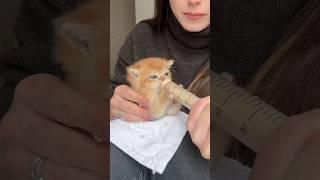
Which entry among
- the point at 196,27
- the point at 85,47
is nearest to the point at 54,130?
the point at 85,47

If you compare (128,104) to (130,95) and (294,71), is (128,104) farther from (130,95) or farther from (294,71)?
(294,71)

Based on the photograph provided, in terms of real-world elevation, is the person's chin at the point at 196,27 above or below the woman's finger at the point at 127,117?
above

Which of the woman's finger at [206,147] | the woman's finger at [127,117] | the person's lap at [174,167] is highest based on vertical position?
the woman's finger at [127,117]

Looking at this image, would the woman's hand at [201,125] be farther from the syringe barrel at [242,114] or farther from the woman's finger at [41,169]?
the woman's finger at [41,169]

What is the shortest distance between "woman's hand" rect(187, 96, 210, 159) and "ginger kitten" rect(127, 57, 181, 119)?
22 millimetres

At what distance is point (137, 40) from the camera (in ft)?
1.92

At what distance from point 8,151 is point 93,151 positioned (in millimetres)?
116

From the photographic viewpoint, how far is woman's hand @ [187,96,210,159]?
58cm

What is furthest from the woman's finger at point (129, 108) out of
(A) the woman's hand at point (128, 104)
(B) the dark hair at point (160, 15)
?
(B) the dark hair at point (160, 15)

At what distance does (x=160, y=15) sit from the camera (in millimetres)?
587

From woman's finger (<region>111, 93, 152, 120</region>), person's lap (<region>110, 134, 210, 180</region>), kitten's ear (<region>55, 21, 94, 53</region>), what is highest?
kitten's ear (<region>55, 21, 94, 53</region>)

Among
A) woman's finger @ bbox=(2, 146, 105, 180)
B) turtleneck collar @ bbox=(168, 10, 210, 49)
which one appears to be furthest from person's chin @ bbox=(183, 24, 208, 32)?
woman's finger @ bbox=(2, 146, 105, 180)

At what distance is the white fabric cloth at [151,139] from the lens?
1.94ft

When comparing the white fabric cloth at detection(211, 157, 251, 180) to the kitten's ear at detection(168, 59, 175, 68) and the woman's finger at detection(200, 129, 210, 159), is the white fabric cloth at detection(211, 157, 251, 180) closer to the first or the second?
the woman's finger at detection(200, 129, 210, 159)
